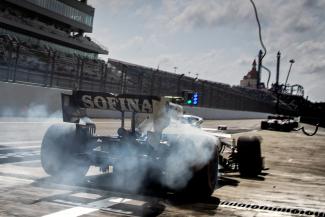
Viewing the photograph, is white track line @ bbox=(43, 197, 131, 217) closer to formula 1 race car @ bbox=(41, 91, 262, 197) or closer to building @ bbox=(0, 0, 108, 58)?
formula 1 race car @ bbox=(41, 91, 262, 197)

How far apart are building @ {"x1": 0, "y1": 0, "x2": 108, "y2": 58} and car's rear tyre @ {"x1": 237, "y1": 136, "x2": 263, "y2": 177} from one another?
149 feet

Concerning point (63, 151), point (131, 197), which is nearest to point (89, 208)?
point (131, 197)

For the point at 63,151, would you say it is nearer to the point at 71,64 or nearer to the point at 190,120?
the point at 190,120

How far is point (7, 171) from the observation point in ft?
21.9

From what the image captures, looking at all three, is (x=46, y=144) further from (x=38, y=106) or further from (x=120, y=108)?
(x=38, y=106)

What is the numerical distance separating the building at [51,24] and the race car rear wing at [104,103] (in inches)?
1851

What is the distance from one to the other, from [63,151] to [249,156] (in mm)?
3926

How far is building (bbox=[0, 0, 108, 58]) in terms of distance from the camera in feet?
194

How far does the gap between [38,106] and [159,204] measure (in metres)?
19.4

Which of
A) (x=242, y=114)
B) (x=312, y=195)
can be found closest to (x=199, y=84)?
(x=242, y=114)

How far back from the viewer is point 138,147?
6039 millimetres

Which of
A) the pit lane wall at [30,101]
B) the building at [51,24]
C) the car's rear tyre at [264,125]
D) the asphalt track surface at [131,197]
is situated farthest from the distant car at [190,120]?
the building at [51,24]

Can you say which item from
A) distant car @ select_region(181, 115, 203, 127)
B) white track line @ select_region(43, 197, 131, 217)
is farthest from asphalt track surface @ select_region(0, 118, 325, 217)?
distant car @ select_region(181, 115, 203, 127)

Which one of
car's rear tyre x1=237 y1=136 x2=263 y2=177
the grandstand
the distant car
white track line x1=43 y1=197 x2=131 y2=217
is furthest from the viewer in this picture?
the grandstand
